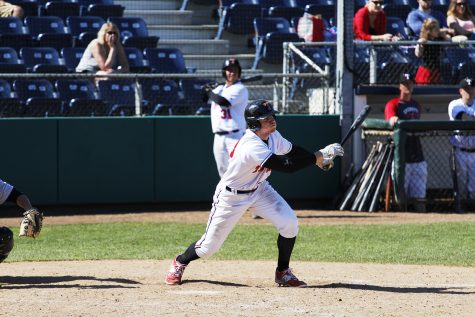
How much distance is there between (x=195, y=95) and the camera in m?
14.2

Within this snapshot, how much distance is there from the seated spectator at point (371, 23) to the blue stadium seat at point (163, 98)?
2904mm

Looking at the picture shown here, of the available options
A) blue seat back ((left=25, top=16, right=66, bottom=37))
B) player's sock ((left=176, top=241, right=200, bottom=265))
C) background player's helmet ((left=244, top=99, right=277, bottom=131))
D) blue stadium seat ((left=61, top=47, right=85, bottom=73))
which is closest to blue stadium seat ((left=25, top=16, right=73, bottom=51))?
blue seat back ((left=25, top=16, right=66, bottom=37))

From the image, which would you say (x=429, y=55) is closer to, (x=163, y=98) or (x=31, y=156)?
(x=163, y=98)

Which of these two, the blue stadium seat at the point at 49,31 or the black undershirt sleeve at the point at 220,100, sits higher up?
the blue stadium seat at the point at 49,31

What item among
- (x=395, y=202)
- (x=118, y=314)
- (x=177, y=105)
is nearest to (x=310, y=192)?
(x=395, y=202)

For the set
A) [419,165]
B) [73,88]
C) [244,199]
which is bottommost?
[419,165]

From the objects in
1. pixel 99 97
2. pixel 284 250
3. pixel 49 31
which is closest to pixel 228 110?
pixel 99 97

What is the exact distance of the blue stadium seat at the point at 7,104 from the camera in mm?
12977

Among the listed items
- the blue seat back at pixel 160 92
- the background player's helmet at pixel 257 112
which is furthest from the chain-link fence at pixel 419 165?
the background player's helmet at pixel 257 112

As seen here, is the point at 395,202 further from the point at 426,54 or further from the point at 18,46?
the point at 18,46

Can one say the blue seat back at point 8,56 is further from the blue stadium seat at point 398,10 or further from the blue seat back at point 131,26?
the blue stadium seat at point 398,10

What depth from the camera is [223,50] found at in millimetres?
16953

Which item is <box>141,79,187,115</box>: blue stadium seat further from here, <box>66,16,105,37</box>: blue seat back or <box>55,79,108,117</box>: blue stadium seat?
<box>66,16,105,37</box>: blue seat back

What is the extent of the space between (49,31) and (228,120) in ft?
14.1
